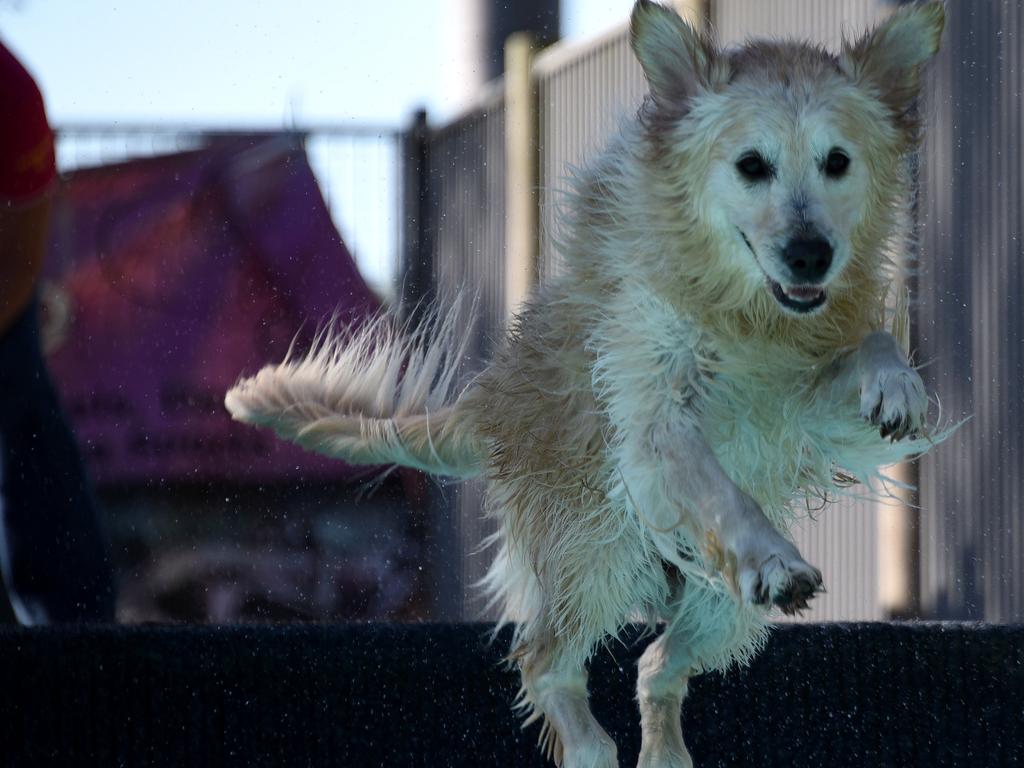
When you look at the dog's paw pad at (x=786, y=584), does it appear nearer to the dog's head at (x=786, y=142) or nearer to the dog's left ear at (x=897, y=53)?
the dog's head at (x=786, y=142)

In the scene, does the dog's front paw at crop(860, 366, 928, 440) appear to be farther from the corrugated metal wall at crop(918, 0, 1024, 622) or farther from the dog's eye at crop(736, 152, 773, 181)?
the corrugated metal wall at crop(918, 0, 1024, 622)

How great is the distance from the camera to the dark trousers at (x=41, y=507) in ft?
26.6

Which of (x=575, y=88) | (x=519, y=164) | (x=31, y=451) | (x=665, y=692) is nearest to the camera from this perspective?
(x=665, y=692)

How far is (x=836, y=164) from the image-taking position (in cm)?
296

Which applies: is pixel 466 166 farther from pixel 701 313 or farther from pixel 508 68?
pixel 701 313

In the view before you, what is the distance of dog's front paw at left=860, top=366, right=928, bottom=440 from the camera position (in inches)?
113

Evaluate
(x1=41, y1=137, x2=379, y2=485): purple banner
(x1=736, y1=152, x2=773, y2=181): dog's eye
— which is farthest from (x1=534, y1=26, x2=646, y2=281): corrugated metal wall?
(x1=736, y1=152, x2=773, y2=181): dog's eye

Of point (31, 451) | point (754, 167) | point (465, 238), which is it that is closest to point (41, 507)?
point (31, 451)

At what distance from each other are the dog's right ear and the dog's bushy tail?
1.28m

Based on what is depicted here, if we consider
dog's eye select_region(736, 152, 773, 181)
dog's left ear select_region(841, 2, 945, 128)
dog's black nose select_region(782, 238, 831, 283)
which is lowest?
dog's black nose select_region(782, 238, 831, 283)

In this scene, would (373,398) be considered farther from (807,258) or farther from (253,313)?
(253,313)

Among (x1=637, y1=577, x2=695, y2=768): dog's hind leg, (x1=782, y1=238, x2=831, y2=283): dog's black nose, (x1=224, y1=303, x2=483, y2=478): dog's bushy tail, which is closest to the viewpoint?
(x1=782, y1=238, x2=831, y2=283): dog's black nose

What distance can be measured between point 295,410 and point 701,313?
1.52 m

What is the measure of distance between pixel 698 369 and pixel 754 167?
0.52m
